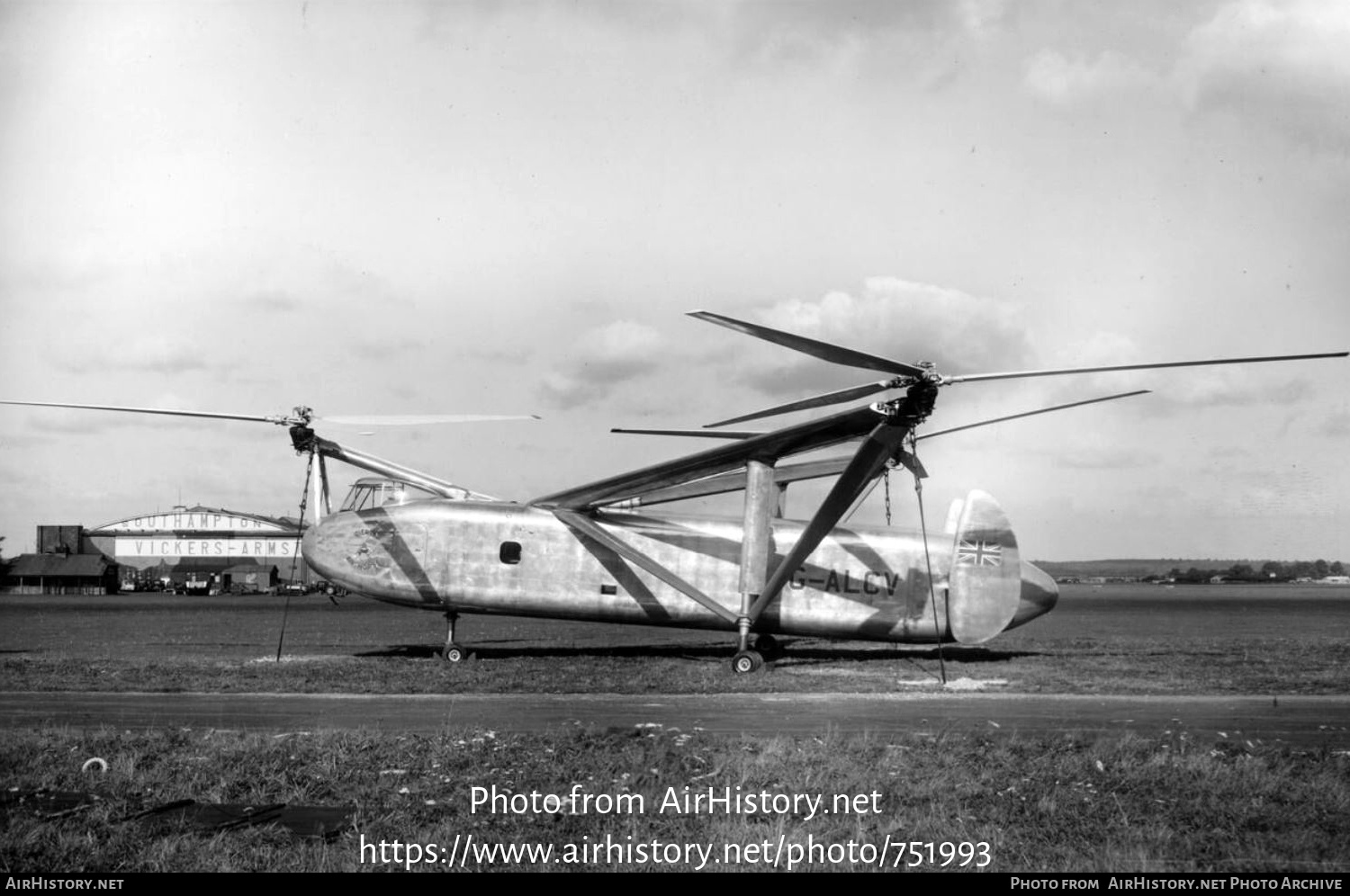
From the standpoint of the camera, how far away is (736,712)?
19125 millimetres

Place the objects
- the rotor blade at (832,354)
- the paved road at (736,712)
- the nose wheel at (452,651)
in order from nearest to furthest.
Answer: the paved road at (736,712) → the rotor blade at (832,354) → the nose wheel at (452,651)

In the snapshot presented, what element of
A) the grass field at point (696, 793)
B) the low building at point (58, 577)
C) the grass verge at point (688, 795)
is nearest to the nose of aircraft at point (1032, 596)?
the grass field at point (696, 793)

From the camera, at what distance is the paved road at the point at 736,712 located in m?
16.8

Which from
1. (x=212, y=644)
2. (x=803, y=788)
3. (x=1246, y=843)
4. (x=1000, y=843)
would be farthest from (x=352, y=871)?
(x=212, y=644)

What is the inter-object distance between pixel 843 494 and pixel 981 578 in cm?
700

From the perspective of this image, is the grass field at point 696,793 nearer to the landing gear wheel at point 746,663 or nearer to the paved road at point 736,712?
the paved road at point 736,712

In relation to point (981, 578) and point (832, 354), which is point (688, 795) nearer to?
point (832, 354)

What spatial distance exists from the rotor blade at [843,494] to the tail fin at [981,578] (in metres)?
4.63

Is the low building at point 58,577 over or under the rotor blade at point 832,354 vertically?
under

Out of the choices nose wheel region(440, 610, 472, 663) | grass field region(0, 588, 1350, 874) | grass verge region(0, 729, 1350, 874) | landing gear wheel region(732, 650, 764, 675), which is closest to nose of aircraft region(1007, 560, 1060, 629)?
landing gear wheel region(732, 650, 764, 675)

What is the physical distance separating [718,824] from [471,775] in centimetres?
359

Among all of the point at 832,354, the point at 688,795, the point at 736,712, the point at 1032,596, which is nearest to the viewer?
the point at 688,795

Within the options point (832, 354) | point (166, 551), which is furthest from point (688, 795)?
point (166, 551)

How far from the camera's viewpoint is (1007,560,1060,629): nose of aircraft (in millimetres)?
31406
